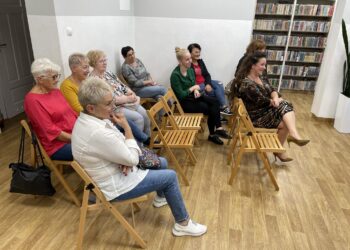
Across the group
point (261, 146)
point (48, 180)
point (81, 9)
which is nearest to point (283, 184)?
point (261, 146)

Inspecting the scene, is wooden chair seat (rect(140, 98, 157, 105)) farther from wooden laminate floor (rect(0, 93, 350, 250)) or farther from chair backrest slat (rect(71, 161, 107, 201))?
chair backrest slat (rect(71, 161, 107, 201))

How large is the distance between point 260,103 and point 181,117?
0.92 meters

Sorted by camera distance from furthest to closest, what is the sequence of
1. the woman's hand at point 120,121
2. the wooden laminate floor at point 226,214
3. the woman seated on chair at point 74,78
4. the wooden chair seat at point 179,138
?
the wooden chair seat at point 179,138 → the woman seated on chair at point 74,78 → the wooden laminate floor at point 226,214 → the woman's hand at point 120,121

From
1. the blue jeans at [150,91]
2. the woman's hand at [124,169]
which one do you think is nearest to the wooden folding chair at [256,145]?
the woman's hand at [124,169]

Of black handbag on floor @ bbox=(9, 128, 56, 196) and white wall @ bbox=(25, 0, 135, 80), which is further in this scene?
white wall @ bbox=(25, 0, 135, 80)

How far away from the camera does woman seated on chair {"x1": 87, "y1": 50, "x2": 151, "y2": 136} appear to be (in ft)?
9.24

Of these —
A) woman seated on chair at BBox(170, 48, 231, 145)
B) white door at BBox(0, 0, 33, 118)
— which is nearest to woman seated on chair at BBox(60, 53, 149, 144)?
woman seated on chair at BBox(170, 48, 231, 145)

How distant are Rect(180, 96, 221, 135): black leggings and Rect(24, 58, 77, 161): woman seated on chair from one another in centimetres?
161

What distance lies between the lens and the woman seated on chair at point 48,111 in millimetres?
2139

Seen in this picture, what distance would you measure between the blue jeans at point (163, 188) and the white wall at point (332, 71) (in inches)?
130

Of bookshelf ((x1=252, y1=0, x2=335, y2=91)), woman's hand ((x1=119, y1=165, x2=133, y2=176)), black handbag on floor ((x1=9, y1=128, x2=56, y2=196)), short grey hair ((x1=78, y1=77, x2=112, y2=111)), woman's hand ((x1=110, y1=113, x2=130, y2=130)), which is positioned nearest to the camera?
short grey hair ((x1=78, y1=77, x2=112, y2=111))

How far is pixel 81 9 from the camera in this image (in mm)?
3004

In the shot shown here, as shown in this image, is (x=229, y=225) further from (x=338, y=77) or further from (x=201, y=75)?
(x=338, y=77)

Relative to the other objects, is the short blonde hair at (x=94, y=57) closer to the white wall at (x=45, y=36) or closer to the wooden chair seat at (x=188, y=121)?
the white wall at (x=45, y=36)
